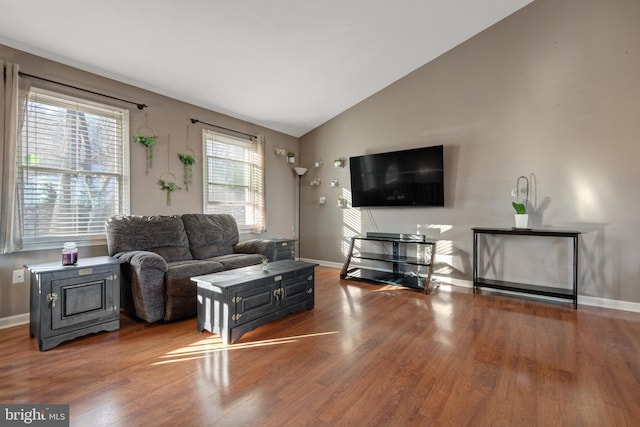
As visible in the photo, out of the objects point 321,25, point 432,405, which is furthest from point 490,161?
point 432,405

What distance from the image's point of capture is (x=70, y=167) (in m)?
3.00

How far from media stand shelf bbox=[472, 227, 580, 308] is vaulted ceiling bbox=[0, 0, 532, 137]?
2.49 metres

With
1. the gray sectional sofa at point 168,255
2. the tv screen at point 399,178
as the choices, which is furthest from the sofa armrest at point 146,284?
the tv screen at point 399,178

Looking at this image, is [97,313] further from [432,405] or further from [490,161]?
[490,161]

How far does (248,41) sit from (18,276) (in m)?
3.08

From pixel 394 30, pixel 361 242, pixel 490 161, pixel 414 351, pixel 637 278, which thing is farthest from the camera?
pixel 361 242

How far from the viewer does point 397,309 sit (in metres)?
3.16

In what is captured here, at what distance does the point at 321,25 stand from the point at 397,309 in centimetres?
305

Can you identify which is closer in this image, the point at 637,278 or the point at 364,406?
the point at 364,406

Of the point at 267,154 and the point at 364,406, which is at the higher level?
the point at 267,154

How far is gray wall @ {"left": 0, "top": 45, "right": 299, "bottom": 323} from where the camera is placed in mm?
2695

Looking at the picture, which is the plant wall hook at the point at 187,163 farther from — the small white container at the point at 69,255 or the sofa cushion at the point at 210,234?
the small white container at the point at 69,255

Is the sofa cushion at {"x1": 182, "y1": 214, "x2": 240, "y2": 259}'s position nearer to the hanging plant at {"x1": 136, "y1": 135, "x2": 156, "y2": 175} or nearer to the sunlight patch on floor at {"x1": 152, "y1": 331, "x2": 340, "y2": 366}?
the hanging plant at {"x1": 136, "y1": 135, "x2": 156, "y2": 175}
